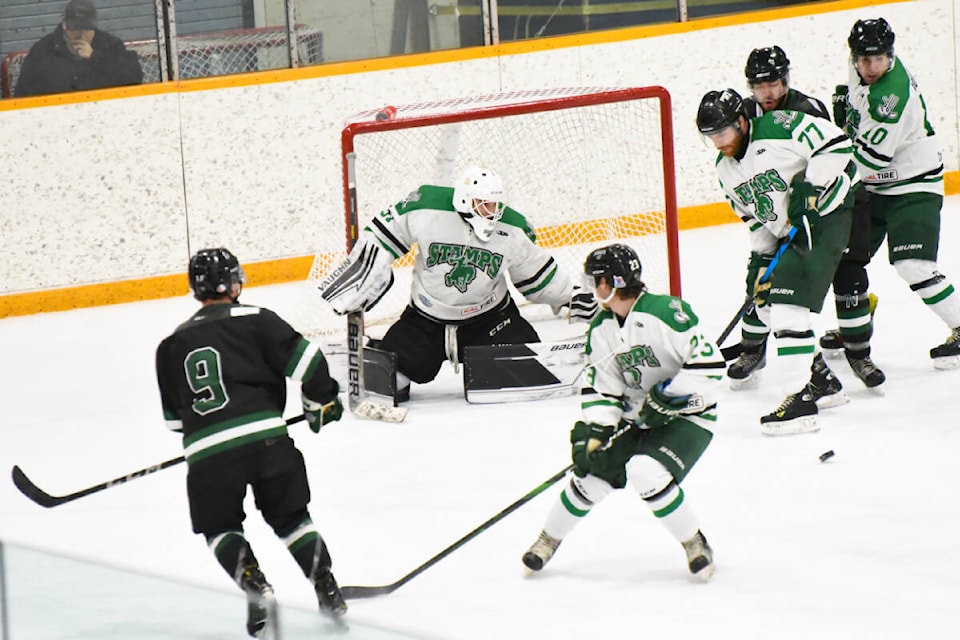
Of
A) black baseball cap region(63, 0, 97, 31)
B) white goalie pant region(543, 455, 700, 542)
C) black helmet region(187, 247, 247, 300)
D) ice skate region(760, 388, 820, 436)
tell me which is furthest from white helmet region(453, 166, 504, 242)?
black baseball cap region(63, 0, 97, 31)

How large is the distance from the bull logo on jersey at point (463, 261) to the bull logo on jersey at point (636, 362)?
162 cm

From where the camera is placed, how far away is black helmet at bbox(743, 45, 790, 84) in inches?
179

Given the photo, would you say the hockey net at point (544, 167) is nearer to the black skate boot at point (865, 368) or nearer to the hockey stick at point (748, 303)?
the hockey stick at point (748, 303)

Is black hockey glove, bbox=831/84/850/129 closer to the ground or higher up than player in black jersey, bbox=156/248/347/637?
higher up

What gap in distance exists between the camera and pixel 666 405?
132 inches

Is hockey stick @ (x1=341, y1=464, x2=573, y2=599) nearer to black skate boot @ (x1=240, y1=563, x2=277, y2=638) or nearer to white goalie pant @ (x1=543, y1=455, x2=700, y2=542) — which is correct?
white goalie pant @ (x1=543, y1=455, x2=700, y2=542)

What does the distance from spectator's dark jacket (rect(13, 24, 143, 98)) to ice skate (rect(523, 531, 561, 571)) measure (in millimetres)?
4331

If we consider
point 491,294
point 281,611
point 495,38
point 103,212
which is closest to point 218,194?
point 103,212

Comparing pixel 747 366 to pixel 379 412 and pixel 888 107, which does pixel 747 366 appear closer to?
pixel 888 107

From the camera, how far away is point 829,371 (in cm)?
472

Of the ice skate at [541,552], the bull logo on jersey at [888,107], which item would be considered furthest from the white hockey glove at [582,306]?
the ice skate at [541,552]

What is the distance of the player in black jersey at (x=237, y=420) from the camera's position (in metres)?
3.07

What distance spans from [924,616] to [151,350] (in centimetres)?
392

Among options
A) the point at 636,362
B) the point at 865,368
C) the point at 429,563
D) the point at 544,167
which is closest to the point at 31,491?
the point at 429,563
